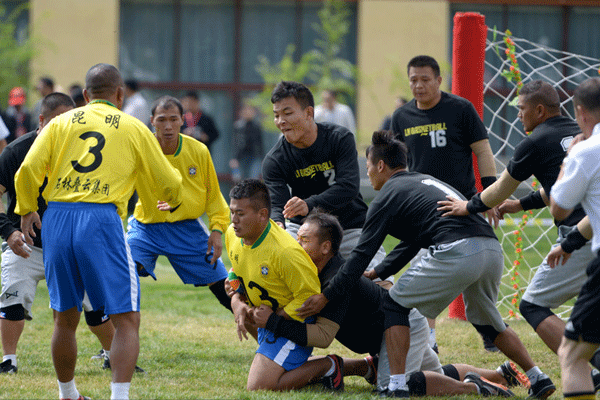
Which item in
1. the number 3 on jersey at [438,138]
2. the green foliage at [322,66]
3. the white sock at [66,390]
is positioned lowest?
the white sock at [66,390]

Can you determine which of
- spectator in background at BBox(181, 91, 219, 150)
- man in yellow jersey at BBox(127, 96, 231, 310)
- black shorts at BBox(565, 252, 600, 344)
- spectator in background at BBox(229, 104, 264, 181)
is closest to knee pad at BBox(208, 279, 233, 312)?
man in yellow jersey at BBox(127, 96, 231, 310)

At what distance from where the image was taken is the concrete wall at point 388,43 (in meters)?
17.6

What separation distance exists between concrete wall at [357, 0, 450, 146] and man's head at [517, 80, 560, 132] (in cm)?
1245

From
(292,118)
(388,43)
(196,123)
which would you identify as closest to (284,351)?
(292,118)

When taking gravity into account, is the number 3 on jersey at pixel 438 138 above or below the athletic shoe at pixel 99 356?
above

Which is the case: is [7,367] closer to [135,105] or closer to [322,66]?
[135,105]

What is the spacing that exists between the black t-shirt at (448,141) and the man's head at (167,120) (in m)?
1.69

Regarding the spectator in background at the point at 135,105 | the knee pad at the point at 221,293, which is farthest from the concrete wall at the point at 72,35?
the knee pad at the point at 221,293

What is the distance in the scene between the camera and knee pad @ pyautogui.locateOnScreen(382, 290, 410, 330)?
4910 mm

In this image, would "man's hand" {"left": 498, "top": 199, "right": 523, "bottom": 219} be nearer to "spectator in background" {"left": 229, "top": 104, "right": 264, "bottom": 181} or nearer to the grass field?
the grass field

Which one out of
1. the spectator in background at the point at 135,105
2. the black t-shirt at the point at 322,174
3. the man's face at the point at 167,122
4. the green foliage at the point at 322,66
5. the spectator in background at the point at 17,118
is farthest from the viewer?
the green foliage at the point at 322,66

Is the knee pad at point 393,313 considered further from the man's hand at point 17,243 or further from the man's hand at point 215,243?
the man's hand at point 17,243

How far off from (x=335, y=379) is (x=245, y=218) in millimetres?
1191

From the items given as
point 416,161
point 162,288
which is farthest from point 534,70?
point 162,288
